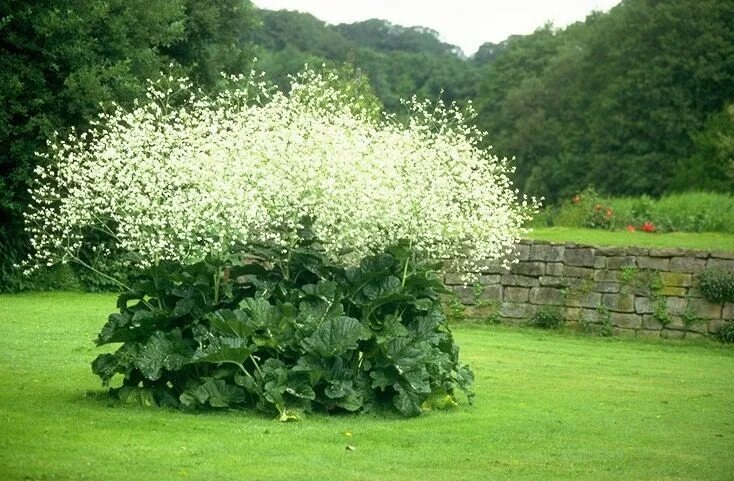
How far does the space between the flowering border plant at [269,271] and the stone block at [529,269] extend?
9.11 m

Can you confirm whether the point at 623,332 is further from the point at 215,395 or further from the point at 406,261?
the point at 215,395

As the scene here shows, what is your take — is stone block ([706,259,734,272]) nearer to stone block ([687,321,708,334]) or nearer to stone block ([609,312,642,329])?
stone block ([687,321,708,334])

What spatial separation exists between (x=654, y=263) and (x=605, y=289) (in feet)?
2.92

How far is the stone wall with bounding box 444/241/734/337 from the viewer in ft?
65.7

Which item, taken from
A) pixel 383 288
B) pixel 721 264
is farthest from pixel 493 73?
pixel 383 288

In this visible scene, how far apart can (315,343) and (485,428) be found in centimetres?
164

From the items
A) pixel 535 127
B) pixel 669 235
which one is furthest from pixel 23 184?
pixel 535 127

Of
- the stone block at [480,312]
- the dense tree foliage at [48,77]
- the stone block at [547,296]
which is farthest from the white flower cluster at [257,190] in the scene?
the dense tree foliage at [48,77]

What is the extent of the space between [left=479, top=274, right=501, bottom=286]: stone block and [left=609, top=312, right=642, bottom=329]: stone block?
6.37ft

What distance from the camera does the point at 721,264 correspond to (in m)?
19.8

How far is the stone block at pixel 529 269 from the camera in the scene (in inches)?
821

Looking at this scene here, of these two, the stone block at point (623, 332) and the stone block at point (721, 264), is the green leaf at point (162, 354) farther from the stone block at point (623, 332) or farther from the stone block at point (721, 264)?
the stone block at point (721, 264)

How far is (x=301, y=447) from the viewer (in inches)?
378

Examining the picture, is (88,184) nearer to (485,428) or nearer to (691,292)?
(485,428)
